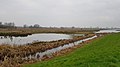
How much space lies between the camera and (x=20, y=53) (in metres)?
28.4

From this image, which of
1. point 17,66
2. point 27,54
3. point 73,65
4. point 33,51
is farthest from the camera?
point 33,51

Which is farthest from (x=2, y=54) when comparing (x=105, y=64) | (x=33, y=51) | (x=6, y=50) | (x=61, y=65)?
(x=105, y=64)

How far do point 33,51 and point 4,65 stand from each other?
541 inches

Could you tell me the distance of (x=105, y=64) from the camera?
14.5m

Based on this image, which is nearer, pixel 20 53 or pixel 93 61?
pixel 93 61

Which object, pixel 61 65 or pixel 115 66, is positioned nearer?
pixel 115 66

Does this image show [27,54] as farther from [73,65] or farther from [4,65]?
[73,65]

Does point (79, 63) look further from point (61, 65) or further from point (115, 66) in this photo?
point (115, 66)

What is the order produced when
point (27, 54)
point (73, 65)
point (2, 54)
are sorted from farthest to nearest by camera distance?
point (27, 54)
point (2, 54)
point (73, 65)

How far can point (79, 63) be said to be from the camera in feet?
50.5

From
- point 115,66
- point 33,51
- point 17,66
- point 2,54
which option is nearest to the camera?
point 115,66

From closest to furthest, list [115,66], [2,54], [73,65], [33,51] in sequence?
[115,66], [73,65], [2,54], [33,51]

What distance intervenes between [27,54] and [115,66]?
57.4 feet

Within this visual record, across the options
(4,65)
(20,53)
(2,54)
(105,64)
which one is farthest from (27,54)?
(105,64)
